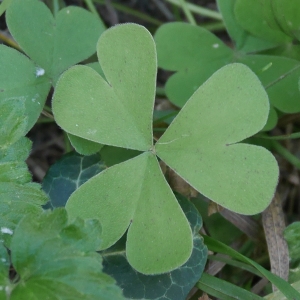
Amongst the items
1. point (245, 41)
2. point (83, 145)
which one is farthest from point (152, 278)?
point (245, 41)

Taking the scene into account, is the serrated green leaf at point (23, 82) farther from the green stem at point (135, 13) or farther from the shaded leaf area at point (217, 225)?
the green stem at point (135, 13)

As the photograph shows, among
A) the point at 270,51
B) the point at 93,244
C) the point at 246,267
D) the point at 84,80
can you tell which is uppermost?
the point at 84,80

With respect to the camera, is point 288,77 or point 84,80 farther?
point 288,77

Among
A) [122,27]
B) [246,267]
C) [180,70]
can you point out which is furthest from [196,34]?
[246,267]

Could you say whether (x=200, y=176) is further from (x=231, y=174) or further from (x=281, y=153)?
(x=281, y=153)

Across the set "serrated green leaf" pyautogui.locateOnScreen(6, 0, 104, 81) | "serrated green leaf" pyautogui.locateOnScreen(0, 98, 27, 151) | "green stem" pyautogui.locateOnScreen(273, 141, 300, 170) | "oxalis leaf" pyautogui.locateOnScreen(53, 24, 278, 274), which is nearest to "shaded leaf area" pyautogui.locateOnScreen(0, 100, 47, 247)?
"serrated green leaf" pyautogui.locateOnScreen(0, 98, 27, 151)

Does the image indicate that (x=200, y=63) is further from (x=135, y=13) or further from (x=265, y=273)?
(x=265, y=273)
